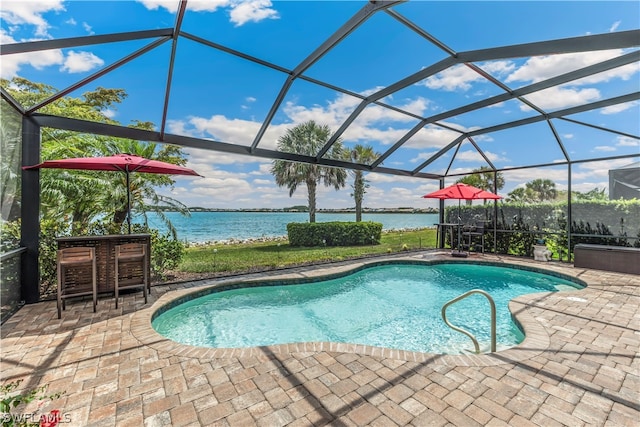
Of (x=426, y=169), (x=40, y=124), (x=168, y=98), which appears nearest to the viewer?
(x=40, y=124)

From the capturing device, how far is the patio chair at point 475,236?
11.1 meters

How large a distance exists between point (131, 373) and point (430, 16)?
20.3 feet

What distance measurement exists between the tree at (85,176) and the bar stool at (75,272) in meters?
1.62

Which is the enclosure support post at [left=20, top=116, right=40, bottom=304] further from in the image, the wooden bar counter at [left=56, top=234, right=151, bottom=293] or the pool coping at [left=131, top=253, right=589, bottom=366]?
the pool coping at [left=131, top=253, right=589, bottom=366]

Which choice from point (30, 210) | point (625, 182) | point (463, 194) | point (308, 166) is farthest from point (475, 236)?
point (30, 210)

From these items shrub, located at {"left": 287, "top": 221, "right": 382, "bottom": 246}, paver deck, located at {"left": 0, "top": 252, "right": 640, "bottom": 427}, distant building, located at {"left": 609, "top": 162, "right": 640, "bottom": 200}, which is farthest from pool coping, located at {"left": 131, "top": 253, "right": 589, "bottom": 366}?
shrub, located at {"left": 287, "top": 221, "right": 382, "bottom": 246}

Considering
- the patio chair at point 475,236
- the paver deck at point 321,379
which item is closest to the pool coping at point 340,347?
the paver deck at point 321,379

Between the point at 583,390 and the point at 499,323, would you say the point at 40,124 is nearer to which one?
the point at 583,390

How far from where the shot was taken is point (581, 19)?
430 cm

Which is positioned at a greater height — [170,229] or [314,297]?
[170,229]

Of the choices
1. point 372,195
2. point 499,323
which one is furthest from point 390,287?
point 372,195

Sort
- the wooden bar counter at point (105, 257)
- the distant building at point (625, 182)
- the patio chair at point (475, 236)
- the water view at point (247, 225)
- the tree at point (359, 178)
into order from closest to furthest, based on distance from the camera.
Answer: the wooden bar counter at point (105, 257) < the distant building at point (625, 182) < the patio chair at point (475, 236) < the tree at point (359, 178) < the water view at point (247, 225)

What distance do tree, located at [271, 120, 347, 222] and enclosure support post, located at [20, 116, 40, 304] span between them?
508 inches

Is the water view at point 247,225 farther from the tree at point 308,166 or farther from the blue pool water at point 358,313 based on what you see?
the blue pool water at point 358,313
